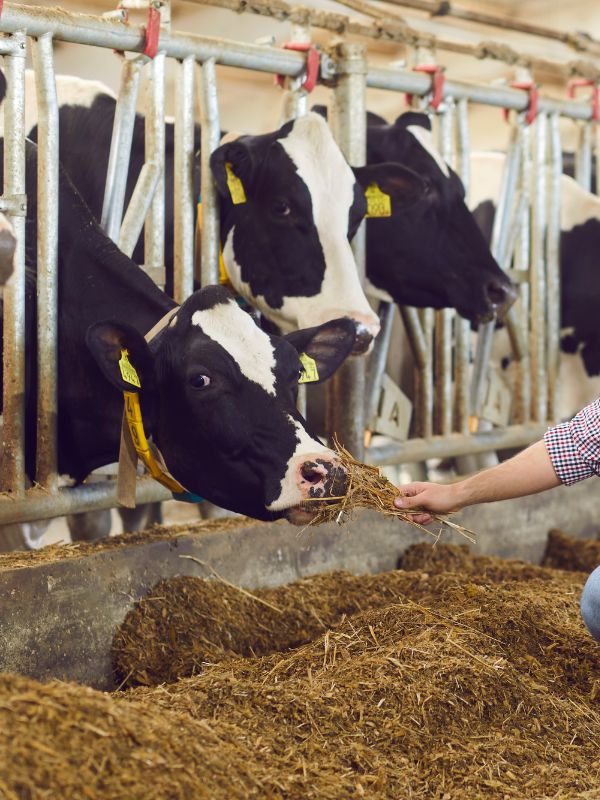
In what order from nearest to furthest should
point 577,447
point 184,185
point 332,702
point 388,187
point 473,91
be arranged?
point 332,702, point 577,447, point 184,185, point 388,187, point 473,91

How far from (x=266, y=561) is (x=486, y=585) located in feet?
2.54

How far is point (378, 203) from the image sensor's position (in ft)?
16.3

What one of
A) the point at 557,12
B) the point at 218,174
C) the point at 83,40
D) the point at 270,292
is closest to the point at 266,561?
the point at 270,292

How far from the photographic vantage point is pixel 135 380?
3404 mm

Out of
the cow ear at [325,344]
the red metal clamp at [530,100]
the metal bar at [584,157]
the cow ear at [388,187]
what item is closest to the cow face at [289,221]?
the cow ear at [388,187]

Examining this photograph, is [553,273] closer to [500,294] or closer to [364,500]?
[500,294]

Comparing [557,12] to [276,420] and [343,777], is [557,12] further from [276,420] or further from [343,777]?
[343,777]

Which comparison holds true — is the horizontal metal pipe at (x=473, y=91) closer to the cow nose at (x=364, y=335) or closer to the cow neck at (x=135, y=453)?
the cow nose at (x=364, y=335)

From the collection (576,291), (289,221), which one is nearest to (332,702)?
(289,221)

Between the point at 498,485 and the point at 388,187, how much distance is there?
2.16 metres

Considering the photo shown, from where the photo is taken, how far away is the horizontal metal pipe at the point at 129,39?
371 centimetres

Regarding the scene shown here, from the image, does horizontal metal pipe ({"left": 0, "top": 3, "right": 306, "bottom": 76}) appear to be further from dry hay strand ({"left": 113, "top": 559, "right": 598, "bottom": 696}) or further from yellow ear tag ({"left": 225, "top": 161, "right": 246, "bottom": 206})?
dry hay strand ({"left": 113, "top": 559, "right": 598, "bottom": 696})

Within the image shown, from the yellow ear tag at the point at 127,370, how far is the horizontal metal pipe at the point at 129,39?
115 centimetres

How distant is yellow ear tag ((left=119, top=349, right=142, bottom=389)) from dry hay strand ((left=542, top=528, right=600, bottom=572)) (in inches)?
94.4
